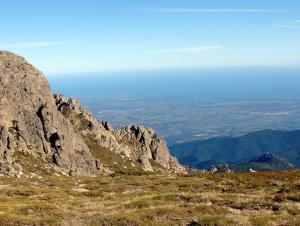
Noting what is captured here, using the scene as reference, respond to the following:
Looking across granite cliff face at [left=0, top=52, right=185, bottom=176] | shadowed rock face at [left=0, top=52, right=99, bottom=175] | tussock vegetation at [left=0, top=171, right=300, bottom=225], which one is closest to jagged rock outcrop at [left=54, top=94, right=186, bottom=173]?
granite cliff face at [left=0, top=52, right=185, bottom=176]

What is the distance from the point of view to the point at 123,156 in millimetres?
155375

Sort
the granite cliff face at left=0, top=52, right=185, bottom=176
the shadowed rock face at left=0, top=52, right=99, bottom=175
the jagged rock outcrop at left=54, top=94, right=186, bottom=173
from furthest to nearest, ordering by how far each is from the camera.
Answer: the jagged rock outcrop at left=54, top=94, right=186, bottom=173
the shadowed rock face at left=0, top=52, right=99, bottom=175
the granite cliff face at left=0, top=52, right=185, bottom=176

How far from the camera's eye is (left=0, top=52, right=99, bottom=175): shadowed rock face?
11475 centimetres

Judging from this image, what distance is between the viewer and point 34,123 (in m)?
122

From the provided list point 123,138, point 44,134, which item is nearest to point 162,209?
point 44,134

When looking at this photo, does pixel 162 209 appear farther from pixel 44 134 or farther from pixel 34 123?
pixel 34 123

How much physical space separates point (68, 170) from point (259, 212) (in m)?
92.0

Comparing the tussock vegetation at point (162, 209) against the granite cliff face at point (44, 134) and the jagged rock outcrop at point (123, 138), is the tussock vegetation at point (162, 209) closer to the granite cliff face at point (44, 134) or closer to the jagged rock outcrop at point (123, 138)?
the granite cliff face at point (44, 134)

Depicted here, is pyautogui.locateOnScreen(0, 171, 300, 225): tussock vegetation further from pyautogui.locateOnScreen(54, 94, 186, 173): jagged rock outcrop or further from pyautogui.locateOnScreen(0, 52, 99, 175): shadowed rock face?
pyautogui.locateOnScreen(54, 94, 186, 173): jagged rock outcrop

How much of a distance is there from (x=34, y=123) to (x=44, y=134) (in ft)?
13.7

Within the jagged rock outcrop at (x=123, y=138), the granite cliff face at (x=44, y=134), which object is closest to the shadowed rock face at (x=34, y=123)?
the granite cliff face at (x=44, y=134)

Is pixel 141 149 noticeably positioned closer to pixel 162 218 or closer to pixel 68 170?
pixel 68 170

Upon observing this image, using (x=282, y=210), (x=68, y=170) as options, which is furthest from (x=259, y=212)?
(x=68, y=170)

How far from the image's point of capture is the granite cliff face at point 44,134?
107m
